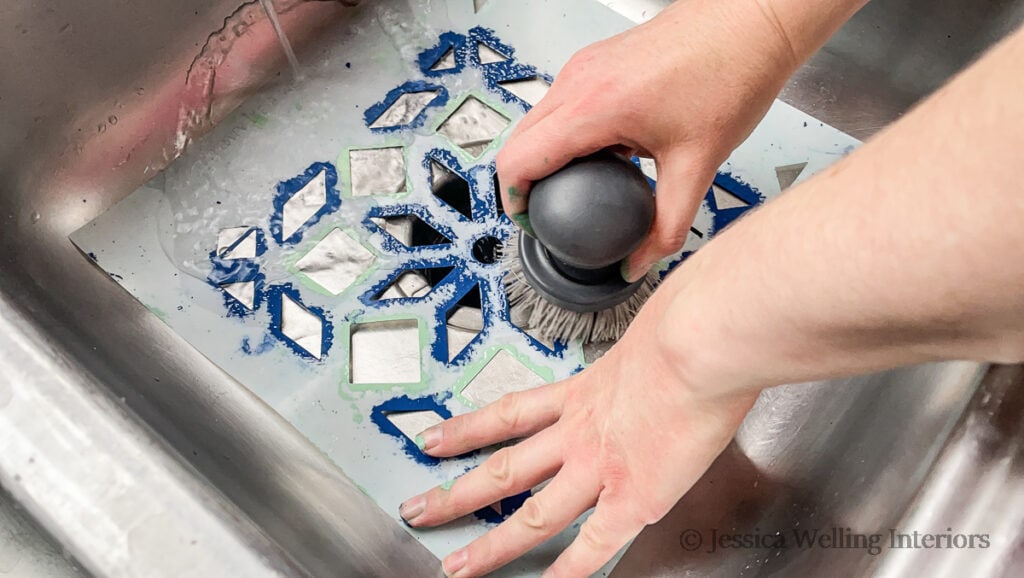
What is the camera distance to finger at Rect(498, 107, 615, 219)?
0.47 m

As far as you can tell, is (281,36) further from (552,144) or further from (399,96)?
(552,144)

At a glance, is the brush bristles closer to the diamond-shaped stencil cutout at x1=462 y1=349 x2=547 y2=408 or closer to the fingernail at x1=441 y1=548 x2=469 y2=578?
the diamond-shaped stencil cutout at x1=462 y1=349 x2=547 y2=408

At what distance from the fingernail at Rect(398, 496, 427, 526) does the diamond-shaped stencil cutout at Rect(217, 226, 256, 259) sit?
0.26 meters

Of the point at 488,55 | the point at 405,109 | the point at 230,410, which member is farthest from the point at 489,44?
the point at 230,410

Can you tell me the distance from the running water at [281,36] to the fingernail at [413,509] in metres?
0.44

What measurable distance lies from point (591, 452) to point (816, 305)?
24cm

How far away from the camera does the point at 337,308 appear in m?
0.65

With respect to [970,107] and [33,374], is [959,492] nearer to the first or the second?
[970,107]

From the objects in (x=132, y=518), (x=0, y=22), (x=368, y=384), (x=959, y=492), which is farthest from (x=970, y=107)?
(x=0, y=22)

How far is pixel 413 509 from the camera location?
551mm

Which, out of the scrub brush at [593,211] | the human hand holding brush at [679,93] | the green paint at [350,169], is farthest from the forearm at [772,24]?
the green paint at [350,169]

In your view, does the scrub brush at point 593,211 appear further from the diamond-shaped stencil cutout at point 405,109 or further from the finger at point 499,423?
the diamond-shaped stencil cutout at point 405,109

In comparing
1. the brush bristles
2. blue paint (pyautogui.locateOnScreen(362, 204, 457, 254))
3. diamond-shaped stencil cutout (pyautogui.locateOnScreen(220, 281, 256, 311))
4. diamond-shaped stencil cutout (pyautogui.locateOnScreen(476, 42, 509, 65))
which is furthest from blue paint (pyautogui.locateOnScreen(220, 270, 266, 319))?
diamond-shaped stencil cutout (pyautogui.locateOnScreen(476, 42, 509, 65))

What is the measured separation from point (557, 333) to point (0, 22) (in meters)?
0.49
